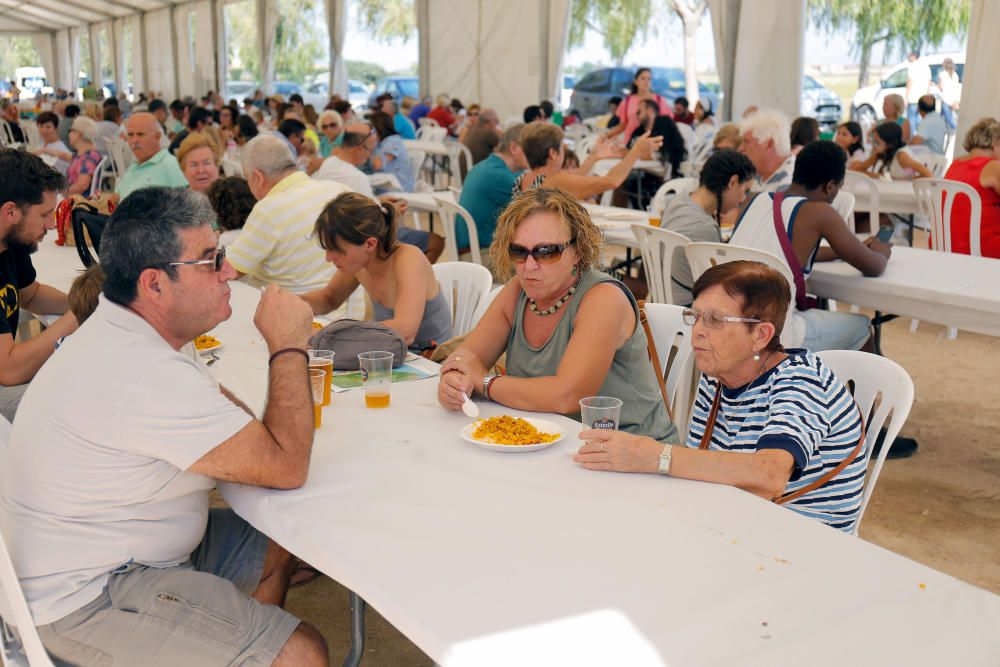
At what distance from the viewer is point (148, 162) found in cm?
533

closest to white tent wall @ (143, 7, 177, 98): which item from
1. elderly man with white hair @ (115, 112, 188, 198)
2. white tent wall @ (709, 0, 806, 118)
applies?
white tent wall @ (709, 0, 806, 118)

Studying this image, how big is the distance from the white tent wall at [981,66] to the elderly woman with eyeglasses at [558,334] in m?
6.91

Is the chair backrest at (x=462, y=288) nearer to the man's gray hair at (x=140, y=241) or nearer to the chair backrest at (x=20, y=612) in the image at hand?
the man's gray hair at (x=140, y=241)

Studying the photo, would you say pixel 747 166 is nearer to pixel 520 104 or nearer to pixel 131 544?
pixel 131 544

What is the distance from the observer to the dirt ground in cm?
276

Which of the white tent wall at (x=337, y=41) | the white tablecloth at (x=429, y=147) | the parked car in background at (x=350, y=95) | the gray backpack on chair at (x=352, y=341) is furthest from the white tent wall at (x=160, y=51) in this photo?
the gray backpack on chair at (x=352, y=341)

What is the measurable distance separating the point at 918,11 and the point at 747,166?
767 cm

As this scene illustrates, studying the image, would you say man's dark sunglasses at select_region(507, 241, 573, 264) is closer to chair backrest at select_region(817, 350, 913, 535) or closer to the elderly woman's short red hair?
the elderly woman's short red hair

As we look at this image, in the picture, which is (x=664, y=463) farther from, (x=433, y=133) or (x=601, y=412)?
(x=433, y=133)

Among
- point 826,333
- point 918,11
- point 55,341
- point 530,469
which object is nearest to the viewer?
point 530,469

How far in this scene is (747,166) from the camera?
4.41 meters

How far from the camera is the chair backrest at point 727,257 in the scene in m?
3.51

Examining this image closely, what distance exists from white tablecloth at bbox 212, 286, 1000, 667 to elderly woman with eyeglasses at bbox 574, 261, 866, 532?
0.28 ft

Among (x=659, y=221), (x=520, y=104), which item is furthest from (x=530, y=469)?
(x=520, y=104)
